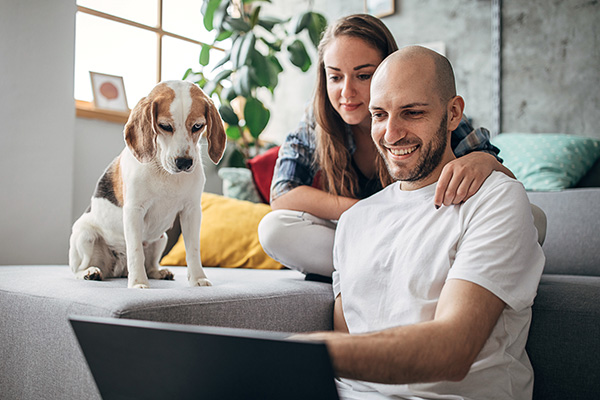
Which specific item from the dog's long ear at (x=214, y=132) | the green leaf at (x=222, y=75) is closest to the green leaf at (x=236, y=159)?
the green leaf at (x=222, y=75)

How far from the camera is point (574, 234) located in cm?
192

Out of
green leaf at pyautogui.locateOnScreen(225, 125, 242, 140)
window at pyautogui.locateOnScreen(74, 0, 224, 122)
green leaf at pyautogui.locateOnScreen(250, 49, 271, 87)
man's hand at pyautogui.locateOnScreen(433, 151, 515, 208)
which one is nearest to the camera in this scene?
man's hand at pyautogui.locateOnScreen(433, 151, 515, 208)

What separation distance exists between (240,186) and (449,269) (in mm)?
1917

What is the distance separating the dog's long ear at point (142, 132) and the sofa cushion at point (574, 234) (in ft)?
4.78

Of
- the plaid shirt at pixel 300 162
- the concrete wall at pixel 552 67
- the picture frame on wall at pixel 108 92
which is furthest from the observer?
the picture frame on wall at pixel 108 92

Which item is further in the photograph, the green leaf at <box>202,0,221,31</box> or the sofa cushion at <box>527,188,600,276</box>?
the green leaf at <box>202,0,221,31</box>

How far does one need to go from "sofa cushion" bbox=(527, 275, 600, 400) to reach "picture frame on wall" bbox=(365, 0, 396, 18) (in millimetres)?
2612

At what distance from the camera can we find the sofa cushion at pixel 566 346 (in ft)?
3.46

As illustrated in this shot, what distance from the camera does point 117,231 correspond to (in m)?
1.51

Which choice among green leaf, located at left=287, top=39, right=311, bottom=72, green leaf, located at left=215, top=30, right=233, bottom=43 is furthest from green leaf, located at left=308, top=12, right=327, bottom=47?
Answer: green leaf, located at left=215, top=30, right=233, bottom=43

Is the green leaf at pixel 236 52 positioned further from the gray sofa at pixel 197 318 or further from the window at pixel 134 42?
the gray sofa at pixel 197 318

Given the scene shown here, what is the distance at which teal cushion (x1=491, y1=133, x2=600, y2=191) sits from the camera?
222 centimetres

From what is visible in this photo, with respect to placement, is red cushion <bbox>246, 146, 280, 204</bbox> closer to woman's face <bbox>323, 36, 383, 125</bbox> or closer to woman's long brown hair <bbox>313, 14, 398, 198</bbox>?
woman's long brown hair <bbox>313, 14, 398, 198</bbox>

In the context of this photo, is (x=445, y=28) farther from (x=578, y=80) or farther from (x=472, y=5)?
(x=578, y=80)
